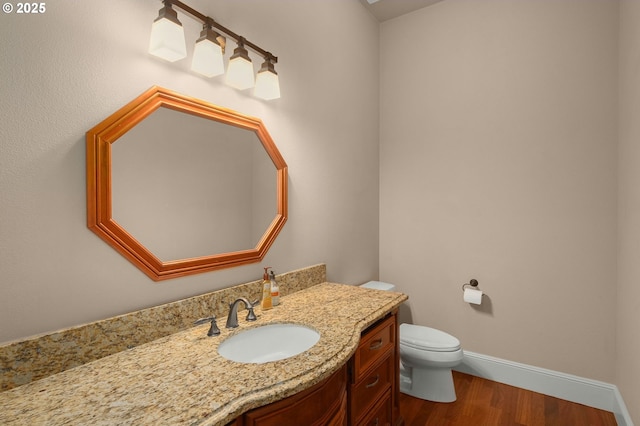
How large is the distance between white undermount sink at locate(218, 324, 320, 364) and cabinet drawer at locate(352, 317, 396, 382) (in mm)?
239

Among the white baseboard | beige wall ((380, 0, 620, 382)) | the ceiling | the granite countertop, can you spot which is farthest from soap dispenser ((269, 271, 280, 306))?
the ceiling

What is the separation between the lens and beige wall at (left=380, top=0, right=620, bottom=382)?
219 cm

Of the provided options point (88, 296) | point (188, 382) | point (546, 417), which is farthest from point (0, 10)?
point (546, 417)

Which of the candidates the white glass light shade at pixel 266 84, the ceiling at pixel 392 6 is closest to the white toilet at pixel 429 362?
the white glass light shade at pixel 266 84

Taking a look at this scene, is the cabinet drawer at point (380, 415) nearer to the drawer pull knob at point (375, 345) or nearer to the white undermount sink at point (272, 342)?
the drawer pull knob at point (375, 345)

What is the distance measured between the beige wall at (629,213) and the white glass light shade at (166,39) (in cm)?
228

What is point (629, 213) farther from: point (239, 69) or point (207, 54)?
point (207, 54)

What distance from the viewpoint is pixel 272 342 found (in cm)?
142

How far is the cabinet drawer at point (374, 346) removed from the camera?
145 centimetres

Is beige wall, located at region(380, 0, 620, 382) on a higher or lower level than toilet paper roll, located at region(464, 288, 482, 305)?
higher

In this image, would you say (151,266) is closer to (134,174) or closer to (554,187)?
(134,174)

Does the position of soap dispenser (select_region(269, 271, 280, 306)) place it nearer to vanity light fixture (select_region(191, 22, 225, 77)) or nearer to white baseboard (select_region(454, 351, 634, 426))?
vanity light fixture (select_region(191, 22, 225, 77))

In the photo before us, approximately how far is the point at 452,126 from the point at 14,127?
2.68 metres

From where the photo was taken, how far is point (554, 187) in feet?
7.56
